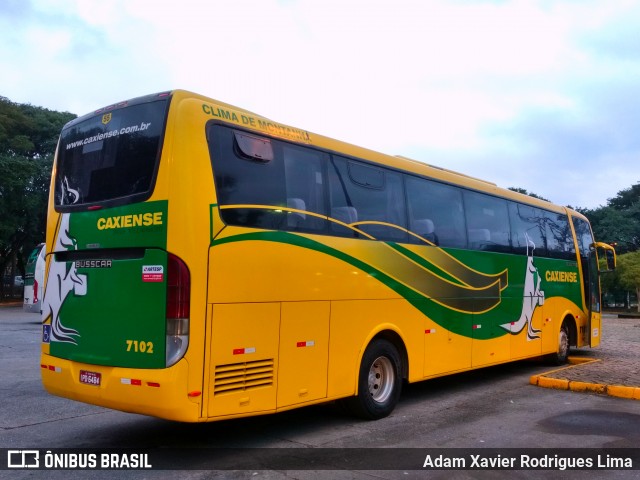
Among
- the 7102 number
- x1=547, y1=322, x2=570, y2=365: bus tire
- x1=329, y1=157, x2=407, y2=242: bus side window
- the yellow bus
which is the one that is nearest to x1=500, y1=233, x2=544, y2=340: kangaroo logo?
x1=547, y1=322, x2=570, y2=365: bus tire

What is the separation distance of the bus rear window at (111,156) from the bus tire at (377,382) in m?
3.68

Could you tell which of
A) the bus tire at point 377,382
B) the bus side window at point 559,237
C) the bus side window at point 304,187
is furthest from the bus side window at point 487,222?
the bus side window at point 304,187

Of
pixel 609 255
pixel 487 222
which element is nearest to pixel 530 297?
pixel 487 222

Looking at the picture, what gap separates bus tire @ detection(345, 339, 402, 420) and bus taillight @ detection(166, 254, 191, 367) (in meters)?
2.82

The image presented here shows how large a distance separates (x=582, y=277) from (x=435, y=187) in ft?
22.6

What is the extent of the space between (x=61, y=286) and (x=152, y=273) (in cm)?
162

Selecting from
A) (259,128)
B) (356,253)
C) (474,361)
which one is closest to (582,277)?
(474,361)

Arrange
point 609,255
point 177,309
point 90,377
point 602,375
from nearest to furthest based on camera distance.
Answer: point 177,309 → point 90,377 → point 602,375 → point 609,255

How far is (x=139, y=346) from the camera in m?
5.60

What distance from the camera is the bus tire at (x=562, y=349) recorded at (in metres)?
13.2

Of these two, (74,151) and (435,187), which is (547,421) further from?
(74,151)

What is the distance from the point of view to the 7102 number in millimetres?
5527

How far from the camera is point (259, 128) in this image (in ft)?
21.3

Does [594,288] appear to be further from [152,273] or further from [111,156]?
[111,156]
